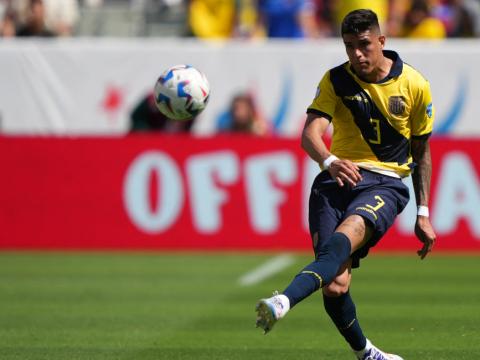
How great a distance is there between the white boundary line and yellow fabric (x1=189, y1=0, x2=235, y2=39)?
538 centimetres

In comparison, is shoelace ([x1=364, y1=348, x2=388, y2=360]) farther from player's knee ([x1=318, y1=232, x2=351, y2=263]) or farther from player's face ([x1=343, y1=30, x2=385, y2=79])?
player's face ([x1=343, y1=30, x2=385, y2=79])

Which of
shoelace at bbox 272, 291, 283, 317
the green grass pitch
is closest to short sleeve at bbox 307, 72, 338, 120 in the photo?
shoelace at bbox 272, 291, 283, 317

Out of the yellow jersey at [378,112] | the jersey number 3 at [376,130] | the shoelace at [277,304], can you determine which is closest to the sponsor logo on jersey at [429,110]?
the yellow jersey at [378,112]

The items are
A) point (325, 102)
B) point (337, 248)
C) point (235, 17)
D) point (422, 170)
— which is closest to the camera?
point (337, 248)

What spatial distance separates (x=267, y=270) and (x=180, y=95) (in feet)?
17.3

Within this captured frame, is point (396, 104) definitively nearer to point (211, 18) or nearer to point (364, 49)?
point (364, 49)

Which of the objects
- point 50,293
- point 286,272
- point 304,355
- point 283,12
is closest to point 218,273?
point 286,272

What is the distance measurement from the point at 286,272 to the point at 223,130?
191 inches

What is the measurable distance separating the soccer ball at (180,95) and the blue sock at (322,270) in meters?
2.13

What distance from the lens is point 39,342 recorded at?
9.05 meters

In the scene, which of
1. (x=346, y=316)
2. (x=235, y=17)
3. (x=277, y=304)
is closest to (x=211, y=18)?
(x=235, y=17)

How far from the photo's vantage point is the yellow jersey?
26.1ft

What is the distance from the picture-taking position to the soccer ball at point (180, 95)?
916 centimetres

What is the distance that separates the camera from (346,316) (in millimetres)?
7875
